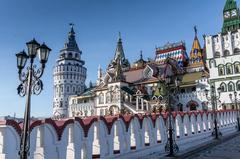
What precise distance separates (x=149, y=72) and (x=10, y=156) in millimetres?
44683

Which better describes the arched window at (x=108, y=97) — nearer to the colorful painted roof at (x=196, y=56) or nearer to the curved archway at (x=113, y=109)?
the curved archway at (x=113, y=109)

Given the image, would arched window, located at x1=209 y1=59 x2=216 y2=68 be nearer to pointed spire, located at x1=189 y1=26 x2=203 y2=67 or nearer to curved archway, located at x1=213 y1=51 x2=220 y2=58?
curved archway, located at x1=213 y1=51 x2=220 y2=58

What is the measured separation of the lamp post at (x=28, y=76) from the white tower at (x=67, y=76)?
6912cm

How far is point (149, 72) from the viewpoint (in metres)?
50.2

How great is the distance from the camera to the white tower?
77125 millimetres


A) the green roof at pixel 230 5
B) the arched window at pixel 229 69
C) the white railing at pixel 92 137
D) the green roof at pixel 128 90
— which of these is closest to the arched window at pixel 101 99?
the green roof at pixel 128 90

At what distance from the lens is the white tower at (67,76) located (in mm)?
77125

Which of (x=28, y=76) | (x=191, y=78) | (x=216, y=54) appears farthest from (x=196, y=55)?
(x=28, y=76)

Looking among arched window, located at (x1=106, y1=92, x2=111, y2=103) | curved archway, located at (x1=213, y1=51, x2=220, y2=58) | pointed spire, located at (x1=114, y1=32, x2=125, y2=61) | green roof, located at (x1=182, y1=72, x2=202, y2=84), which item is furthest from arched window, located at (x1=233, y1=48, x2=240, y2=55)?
pointed spire, located at (x1=114, y1=32, x2=125, y2=61)

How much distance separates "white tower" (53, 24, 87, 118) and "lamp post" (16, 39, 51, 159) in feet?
227

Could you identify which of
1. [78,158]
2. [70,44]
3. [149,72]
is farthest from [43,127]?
[70,44]

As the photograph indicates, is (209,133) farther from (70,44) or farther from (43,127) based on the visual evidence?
(70,44)

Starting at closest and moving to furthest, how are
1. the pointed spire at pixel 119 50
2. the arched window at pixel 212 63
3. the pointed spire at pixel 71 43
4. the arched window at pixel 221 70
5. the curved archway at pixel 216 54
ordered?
the arched window at pixel 221 70 < the curved archway at pixel 216 54 < the arched window at pixel 212 63 < the pointed spire at pixel 119 50 < the pointed spire at pixel 71 43

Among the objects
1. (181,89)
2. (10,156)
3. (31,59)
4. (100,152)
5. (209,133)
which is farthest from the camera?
(181,89)
